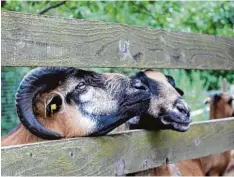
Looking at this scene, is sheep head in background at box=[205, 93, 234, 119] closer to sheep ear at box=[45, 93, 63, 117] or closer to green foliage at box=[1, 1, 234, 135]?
green foliage at box=[1, 1, 234, 135]

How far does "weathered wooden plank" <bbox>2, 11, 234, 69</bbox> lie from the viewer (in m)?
2.09

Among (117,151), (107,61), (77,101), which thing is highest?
(107,61)

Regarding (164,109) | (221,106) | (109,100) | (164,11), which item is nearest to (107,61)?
(109,100)

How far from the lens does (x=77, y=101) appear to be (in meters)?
2.69

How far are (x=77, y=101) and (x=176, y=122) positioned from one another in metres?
0.56

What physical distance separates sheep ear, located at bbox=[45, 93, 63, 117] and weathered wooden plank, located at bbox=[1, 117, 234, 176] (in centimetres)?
30

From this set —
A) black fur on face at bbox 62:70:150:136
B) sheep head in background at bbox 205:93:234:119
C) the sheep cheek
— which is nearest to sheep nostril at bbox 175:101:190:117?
black fur on face at bbox 62:70:150:136

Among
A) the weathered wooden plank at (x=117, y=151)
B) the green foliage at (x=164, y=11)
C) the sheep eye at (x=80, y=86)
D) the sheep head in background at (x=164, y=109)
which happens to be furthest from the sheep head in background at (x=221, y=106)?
the sheep eye at (x=80, y=86)

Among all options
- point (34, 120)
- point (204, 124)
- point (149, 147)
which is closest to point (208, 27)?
point (204, 124)

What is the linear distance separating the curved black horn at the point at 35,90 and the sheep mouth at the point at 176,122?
574 mm

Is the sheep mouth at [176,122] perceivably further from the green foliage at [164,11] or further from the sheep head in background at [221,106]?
the sheep head in background at [221,106]

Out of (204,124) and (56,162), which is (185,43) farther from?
(56,162)

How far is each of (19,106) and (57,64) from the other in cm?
34

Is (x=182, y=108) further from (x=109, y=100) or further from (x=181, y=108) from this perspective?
(x=109, y=100)
